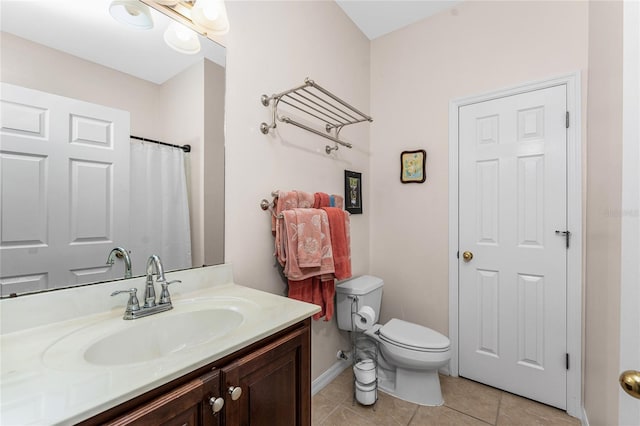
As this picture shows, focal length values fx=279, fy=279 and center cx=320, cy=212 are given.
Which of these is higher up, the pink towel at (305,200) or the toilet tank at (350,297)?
the pink towel at (305,200)

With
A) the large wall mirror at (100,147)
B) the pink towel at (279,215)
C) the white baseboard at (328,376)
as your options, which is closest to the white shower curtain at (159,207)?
the large wall mirror at (100,147)

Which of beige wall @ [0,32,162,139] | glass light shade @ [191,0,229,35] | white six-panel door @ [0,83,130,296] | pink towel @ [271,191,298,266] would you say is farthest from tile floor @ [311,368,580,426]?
glass light shade @ [191,0,229,35]

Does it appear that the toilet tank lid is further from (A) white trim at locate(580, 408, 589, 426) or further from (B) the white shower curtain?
(A) white trim at locate(580, 408, 589, 426)

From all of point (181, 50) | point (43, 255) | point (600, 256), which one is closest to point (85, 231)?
point (43, 255)

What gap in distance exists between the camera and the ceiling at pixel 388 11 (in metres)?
2.05

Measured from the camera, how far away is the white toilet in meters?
1.68

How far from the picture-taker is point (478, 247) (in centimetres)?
197

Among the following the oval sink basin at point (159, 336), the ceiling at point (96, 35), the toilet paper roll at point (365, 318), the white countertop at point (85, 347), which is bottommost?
the toilet paper roll at point (365, 318)

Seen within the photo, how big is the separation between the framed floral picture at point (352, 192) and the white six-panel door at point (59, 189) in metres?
1.46

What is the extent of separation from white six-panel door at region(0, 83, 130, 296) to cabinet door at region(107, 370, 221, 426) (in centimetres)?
58

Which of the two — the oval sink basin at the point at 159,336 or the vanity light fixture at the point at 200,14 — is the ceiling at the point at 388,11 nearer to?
the vanity light fixture at the point at 200,14

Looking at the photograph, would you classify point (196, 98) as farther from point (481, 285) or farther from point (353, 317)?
point (481, 285)

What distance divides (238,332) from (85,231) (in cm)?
64

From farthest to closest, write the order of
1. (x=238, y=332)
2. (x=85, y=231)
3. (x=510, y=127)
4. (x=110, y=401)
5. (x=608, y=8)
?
1. (x=510, y=127)
2. (x=608, y=8)
3. (x=85, y=231)
4. (x=238, y=332)
5. (x=110, y=401)
